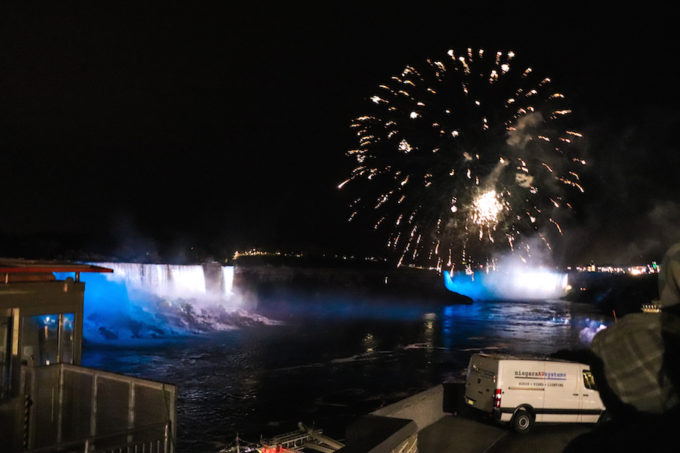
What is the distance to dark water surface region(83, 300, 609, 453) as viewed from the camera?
1038 inches

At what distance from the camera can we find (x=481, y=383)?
48.6 feet

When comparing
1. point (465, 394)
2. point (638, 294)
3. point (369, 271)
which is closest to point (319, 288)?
point (369, 271)

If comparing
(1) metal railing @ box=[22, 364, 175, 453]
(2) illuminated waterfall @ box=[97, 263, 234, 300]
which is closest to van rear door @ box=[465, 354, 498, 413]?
(1) metal railing @ box=[22, 364, 175, 453]

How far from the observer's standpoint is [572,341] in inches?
2112

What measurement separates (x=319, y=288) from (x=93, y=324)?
67441 millimetres

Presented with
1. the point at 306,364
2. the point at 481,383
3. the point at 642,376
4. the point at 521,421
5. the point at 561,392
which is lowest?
the point at 306,364

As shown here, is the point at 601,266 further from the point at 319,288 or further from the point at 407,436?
the point at 407,436

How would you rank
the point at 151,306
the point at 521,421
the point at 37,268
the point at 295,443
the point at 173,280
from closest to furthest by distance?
the point at 37,268 → the point at 295,443 → the point at 521,421 → the point at 151,306 → the point at 173,280

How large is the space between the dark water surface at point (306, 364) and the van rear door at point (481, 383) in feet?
30.7

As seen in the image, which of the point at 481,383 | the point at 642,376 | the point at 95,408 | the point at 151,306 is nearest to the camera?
the point at 642,376

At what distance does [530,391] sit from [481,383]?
1.21m

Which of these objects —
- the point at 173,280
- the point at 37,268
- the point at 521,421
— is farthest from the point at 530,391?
the point at 173,280

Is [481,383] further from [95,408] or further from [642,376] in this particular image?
[642,376]

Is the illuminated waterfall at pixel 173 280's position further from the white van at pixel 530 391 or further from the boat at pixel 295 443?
the white van at pixel 530 391
